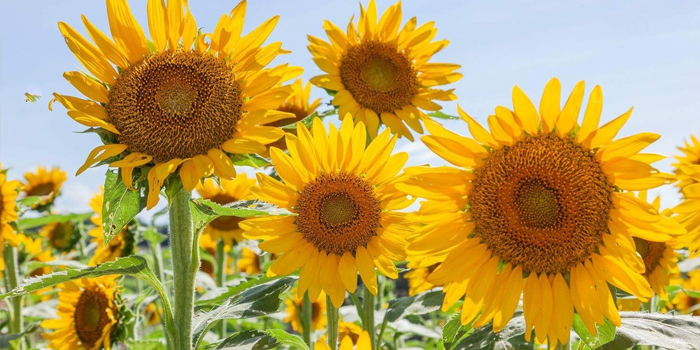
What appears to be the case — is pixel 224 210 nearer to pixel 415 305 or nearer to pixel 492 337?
pixel 492 337

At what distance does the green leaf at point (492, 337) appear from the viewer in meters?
2.19

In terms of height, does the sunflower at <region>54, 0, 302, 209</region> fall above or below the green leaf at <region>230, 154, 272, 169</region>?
above

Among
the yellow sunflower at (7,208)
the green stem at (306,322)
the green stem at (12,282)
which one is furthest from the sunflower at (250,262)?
the green stem at (306,322)

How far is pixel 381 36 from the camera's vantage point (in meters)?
3.72

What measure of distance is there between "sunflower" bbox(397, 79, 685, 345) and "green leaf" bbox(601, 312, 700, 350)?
0.11 meters

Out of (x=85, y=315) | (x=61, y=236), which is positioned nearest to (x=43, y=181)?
(x=61, y=236)

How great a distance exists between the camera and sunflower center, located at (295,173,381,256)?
2477 mm

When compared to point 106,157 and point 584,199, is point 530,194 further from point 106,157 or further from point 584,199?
point 106,157

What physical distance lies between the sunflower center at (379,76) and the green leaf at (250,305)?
1336 millimetres

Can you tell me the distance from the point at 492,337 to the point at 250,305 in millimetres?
824

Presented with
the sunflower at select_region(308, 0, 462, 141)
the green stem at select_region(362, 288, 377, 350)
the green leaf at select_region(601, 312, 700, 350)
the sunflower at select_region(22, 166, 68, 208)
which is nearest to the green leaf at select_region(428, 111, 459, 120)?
the sunflower at select_region(308, 0, 462, 141)

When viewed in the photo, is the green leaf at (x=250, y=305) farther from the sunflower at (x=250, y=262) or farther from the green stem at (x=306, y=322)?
the sunflower at (x=250, y=262)

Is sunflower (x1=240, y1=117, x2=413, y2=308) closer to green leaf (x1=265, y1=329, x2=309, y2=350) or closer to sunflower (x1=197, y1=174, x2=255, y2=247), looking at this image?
green leaf (x1=265, y1=329, x2=309, y2=350)

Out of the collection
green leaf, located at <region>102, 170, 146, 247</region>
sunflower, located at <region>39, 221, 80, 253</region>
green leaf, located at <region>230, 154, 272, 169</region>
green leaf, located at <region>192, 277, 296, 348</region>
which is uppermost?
sunflower, located at <region>39, 221, 80, 253</region>
